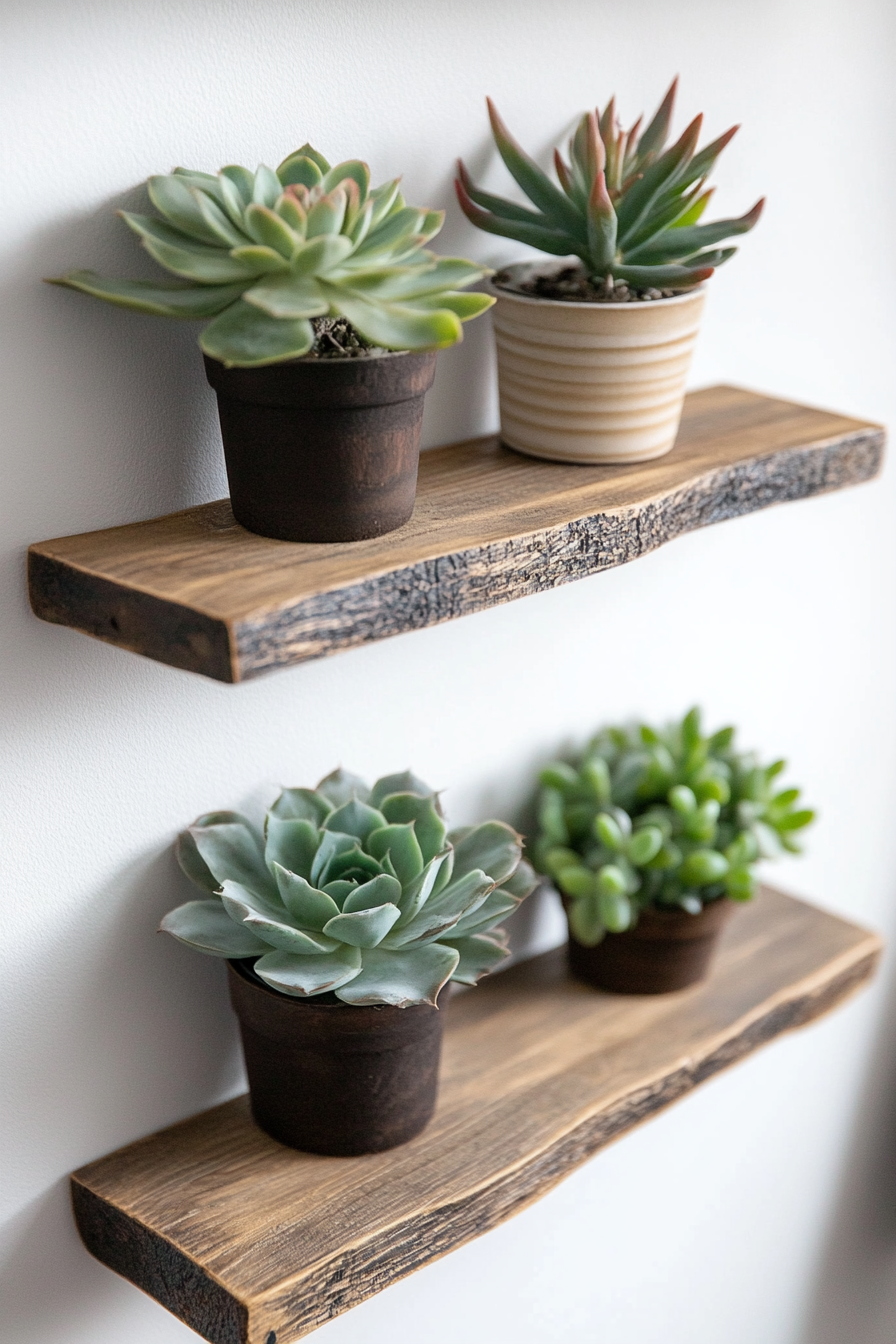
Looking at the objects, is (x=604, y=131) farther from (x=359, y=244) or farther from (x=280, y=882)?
(x=280, y=882)

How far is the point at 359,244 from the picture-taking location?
0.52 metres

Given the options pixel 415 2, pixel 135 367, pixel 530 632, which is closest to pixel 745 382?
pixel 530 632

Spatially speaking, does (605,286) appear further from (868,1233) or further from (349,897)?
(868,1233)

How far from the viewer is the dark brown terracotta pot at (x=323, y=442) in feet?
1.68

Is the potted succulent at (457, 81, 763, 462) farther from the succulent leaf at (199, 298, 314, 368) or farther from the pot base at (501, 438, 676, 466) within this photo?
the succulent leaf at (199, 298, 314, 368)

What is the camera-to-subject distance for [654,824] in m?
0.83

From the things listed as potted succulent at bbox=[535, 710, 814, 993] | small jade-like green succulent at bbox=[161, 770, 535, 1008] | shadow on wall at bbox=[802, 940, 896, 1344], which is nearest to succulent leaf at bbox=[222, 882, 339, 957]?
small jade-like green succulent at bbox=[161, 770, 535, 1008]

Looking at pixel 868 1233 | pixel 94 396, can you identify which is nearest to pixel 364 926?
pixel 94 396

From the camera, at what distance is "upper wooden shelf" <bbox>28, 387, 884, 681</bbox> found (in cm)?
49

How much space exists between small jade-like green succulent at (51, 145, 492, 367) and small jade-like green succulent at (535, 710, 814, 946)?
0.39m

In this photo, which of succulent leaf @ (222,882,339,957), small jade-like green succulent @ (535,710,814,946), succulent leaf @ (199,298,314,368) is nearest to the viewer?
succulent leaf @ (199,298,314,368)

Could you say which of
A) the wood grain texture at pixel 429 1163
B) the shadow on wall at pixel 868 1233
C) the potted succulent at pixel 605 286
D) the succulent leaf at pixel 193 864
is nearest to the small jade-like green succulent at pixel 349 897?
the succulent leaf at pixel 193 864

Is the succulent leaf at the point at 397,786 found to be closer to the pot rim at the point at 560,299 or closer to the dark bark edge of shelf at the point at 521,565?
the dark bark edge of shelf at the point at 521,565

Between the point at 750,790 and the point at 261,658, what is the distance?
1.62ft
